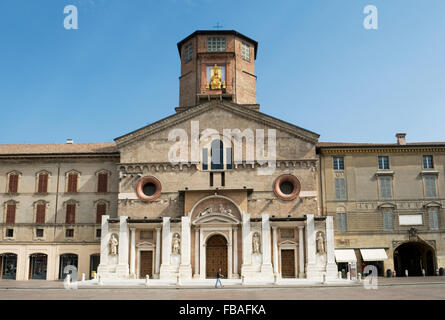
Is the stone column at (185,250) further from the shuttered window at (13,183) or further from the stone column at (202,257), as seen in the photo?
the shuttered window at (13,183)

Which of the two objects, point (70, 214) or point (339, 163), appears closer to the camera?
point (339, 163)

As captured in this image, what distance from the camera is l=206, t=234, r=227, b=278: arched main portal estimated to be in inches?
1433

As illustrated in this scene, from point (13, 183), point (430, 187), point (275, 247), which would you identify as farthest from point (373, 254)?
point (13, 183)

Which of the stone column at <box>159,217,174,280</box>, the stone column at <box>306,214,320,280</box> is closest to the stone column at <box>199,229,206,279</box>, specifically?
the stone column at <box>159,217,174,280</box>

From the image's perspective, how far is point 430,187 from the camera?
40531 mm

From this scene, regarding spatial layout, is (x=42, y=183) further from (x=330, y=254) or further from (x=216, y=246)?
(x=330, y=254)

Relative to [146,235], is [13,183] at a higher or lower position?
higher

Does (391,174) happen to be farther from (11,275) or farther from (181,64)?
(11,275)

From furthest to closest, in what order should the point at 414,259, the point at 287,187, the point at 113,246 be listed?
the point at 414,259 < the point at 287,187 < the point at 113,246

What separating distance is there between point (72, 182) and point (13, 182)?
5765mm

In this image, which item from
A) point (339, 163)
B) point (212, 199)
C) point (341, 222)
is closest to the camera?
point (212, 199)

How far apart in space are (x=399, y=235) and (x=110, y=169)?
2714 centimetres

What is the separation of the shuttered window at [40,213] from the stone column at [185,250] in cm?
1460

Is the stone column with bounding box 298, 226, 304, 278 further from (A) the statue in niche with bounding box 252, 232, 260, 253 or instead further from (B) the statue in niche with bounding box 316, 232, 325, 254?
(A) the statue in niche with bounding box 252, 232, 260, 253
